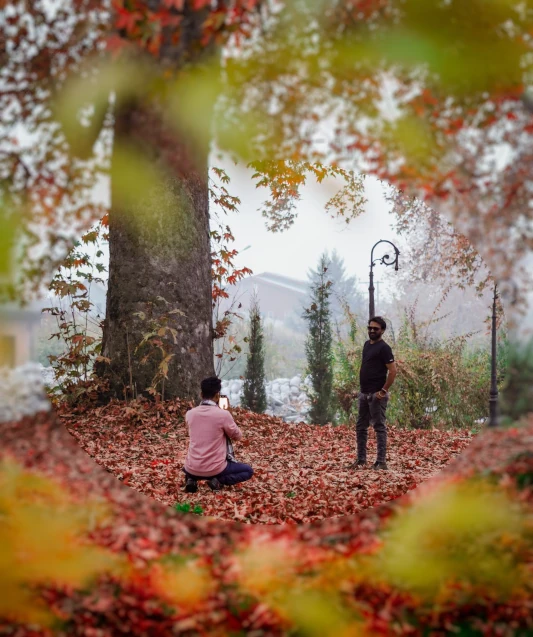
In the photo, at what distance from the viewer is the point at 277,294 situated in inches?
891

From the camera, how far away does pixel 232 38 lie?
1800 mm

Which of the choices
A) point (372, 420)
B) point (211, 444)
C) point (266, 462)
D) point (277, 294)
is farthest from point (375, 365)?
point (277, 294)

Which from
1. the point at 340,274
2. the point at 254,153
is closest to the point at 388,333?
the point at 340,274

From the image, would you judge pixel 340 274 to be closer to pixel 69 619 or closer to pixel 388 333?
pixel 388 333

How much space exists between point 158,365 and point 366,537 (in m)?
6.55

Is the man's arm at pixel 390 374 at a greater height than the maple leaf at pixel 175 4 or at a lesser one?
lesser

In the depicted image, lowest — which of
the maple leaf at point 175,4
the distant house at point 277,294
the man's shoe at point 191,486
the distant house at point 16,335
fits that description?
the man's shoe at point 191,486

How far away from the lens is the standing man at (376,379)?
6805 millimetres

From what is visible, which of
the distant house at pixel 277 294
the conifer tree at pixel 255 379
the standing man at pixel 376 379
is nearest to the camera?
the standing man at pixel 376 379

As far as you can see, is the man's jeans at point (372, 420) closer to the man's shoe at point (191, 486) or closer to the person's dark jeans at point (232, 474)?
the person's dark jeans at point (232, 474)

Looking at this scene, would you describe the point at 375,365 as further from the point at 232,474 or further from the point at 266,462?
the point at 232,474

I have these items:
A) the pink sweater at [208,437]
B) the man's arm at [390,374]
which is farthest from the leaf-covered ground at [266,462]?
the man's arm at [390,374]

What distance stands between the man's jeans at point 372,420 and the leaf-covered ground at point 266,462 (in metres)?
0.29

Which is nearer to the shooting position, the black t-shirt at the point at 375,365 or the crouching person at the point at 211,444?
the crouching person at the point at 211,444
